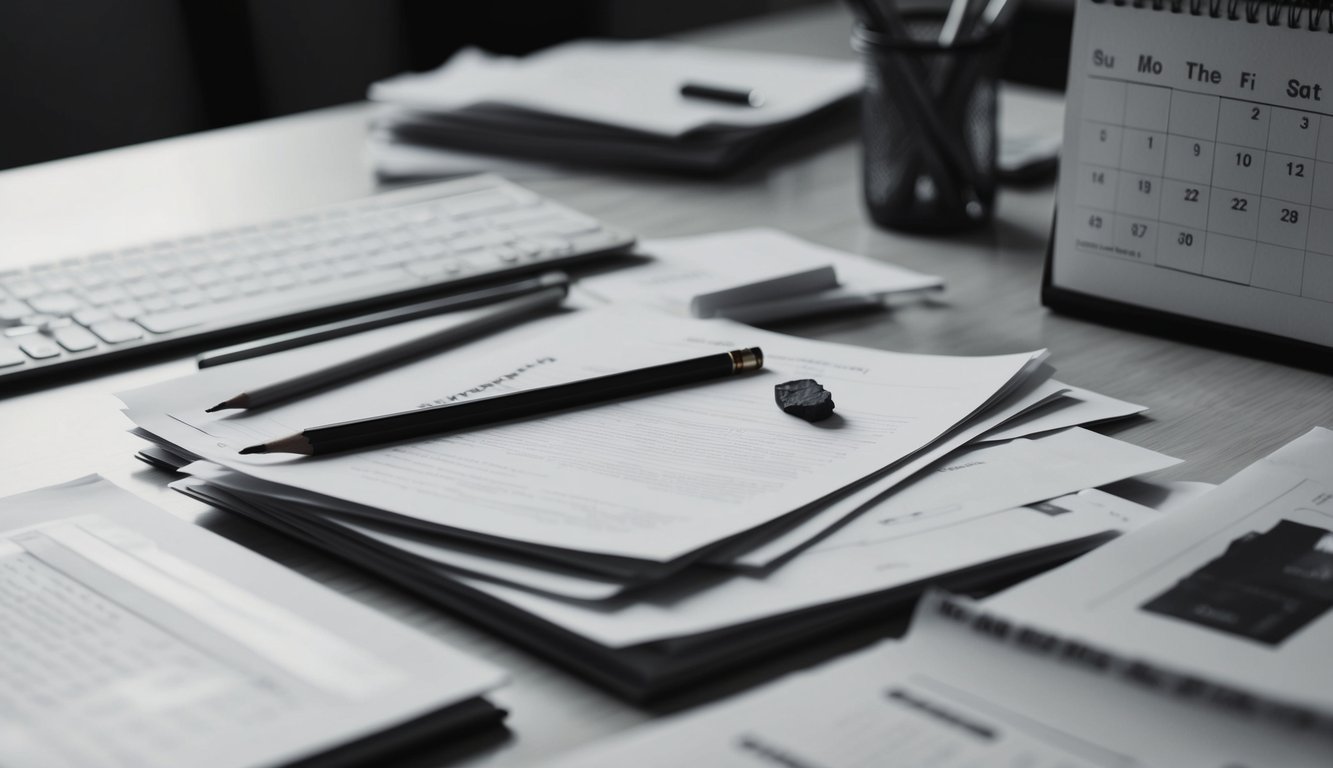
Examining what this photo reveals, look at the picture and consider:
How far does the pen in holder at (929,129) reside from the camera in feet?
3.36

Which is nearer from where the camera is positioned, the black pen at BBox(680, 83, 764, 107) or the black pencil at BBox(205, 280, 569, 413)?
the black pencil at BBox(205, 280, 569, 413)

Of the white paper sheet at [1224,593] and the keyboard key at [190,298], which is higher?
the keyboard key at [190,298]

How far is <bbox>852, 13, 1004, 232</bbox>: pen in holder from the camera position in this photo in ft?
3.36

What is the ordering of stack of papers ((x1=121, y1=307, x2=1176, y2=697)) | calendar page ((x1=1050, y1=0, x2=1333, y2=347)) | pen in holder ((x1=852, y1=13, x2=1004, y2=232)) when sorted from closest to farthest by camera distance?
stack of papers ((x1=121, y1=307, x2=1176, y2=697))
calendar page ((x1=1050, y1=0, x2=1333, y2=347))
pen in holder ((x1=852, y1=13, x2=1004, y2=232))

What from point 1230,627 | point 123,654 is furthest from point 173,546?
point 1230,627

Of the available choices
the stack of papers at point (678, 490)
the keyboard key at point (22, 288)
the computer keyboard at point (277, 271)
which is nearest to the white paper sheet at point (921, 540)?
the stack of papers at point (678, 490)

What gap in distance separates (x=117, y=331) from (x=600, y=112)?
1.89ft

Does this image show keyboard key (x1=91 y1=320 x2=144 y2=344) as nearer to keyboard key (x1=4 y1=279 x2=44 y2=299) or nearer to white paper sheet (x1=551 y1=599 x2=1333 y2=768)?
keyboard key (x1=4 y1=279 x2=44 y2=299)

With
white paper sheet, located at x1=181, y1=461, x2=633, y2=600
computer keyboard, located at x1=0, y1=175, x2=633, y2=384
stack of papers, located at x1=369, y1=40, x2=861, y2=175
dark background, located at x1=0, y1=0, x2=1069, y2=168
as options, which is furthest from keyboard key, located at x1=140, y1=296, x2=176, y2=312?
dark background, located at x1=0, y1=0, x2=1069, y2=168

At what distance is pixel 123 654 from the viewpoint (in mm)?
→ 508

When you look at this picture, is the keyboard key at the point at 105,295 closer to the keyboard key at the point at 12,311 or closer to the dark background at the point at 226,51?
the keyboard key at the point at 12,311

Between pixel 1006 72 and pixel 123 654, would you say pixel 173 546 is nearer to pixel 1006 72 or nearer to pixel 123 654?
pixel 123 654

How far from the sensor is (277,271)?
0.96 m

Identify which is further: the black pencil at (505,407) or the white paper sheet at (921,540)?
the black pencil at (505,407)
